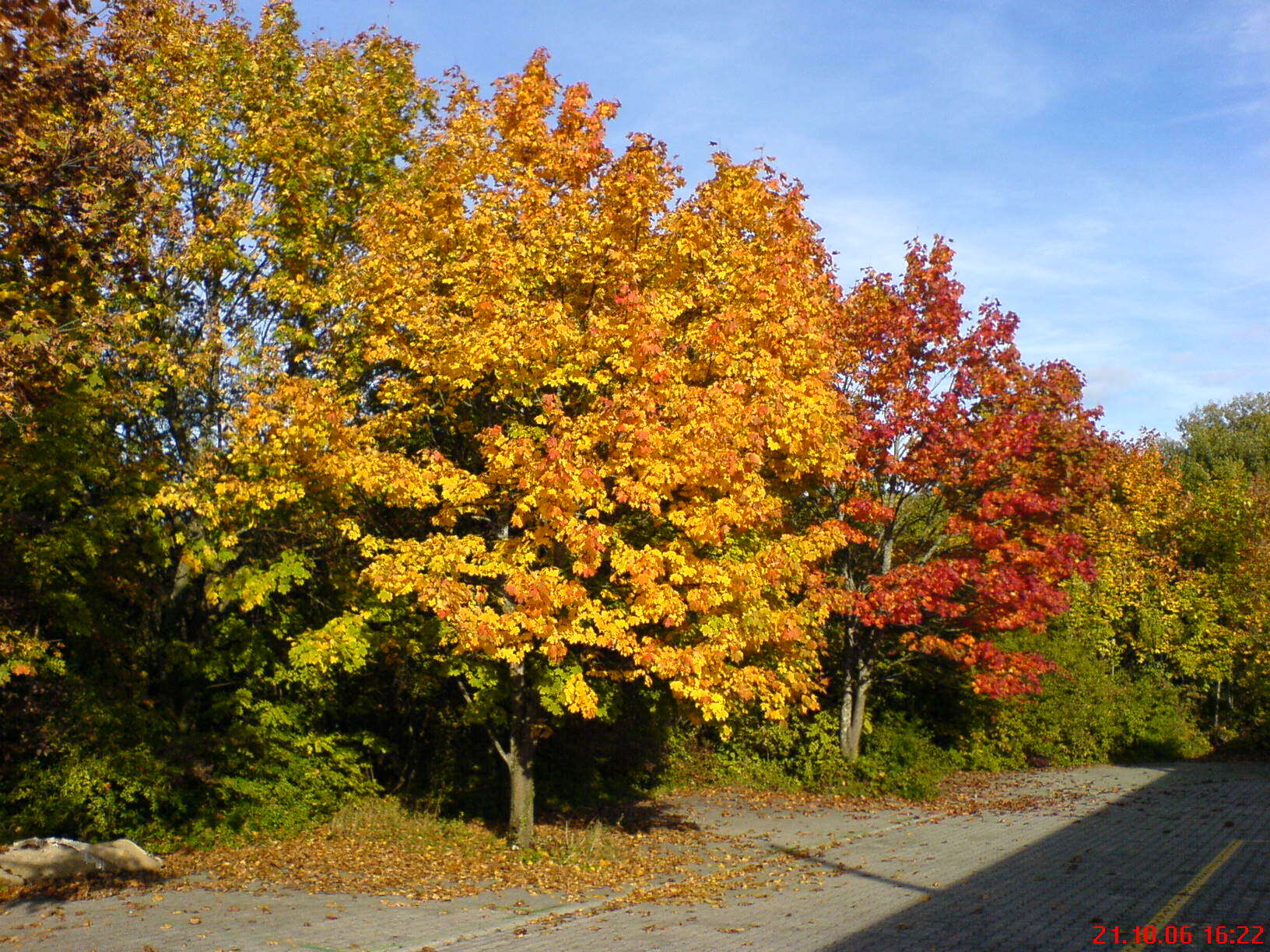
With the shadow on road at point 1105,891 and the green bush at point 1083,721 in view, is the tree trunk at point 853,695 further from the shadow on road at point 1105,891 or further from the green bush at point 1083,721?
the shadow on road at point 1105,891

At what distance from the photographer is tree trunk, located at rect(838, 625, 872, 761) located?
18906mm

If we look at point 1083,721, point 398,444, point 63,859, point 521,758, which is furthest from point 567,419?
point 1083,721

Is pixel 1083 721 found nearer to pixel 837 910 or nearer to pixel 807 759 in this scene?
pixel 807 759

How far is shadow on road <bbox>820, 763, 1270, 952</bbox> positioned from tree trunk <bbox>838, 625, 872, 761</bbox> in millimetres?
4623

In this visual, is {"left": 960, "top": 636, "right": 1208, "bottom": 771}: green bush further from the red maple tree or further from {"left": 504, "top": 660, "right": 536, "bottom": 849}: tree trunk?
{"left": 504, "top": 660, "right": 536, "bottom": 849}: tree trunk

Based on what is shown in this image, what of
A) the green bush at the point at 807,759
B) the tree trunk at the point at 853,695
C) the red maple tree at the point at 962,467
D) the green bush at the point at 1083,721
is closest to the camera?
the red maple tree at the point at 962,467

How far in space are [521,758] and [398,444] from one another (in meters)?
4.20

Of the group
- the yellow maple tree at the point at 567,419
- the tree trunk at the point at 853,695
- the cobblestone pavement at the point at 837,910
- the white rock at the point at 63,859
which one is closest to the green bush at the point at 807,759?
the tree trunk at the point at 853,695

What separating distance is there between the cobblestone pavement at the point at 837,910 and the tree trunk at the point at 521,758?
218 cm

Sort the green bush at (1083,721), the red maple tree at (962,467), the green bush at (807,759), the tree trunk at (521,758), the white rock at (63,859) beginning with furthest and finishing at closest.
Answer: the green bush at (1083,721) → the green bush at (807,759) → the red maple tree at (962,467) → the tree trunk at (521,758) → the white rock at (63,859)

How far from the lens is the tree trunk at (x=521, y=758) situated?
12.3m

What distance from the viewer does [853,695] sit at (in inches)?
759

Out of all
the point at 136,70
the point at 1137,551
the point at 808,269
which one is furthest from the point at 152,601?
the point at 1137,551

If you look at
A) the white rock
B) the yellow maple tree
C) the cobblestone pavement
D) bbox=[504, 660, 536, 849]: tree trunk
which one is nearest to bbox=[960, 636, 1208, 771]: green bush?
the cobblestone pavement
